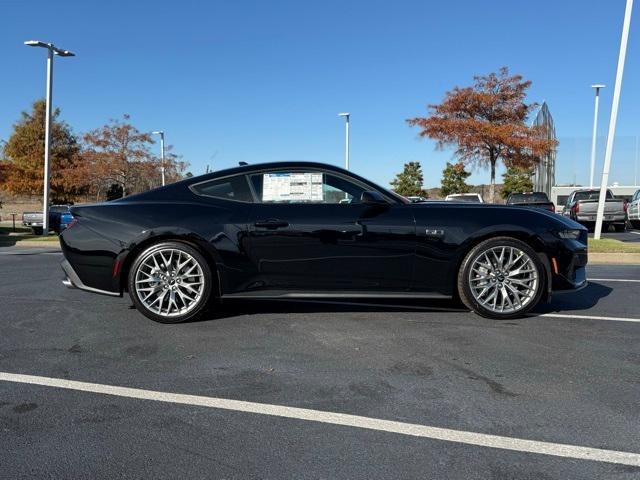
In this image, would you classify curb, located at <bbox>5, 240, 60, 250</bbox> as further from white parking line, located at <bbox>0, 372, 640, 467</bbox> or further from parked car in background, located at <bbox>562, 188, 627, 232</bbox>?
parked car in background, located at <bbox>562, 188, 627, 232</bbox>

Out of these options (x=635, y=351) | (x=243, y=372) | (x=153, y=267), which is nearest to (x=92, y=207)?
(x=153, y=267)

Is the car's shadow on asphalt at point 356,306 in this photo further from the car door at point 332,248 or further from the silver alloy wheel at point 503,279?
the car door at point 332,248

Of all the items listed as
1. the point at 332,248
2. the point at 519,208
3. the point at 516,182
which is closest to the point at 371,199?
the point at 332,248

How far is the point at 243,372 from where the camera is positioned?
3.53m

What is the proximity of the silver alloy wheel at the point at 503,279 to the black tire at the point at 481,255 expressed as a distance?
1 centimetres

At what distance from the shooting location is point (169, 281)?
4758mm

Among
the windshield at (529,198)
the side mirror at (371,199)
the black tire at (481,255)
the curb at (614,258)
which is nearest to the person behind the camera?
the side mirror at (371,199)

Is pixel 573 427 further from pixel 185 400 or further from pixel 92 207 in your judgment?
pixel 92 207

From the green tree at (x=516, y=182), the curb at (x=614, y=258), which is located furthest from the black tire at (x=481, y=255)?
the green tree at (x=516, y=182)

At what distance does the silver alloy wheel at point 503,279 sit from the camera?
477cm

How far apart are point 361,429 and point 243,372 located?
44.3 inches

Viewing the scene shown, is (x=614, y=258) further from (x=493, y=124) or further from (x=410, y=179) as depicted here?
(x=410, y=179)

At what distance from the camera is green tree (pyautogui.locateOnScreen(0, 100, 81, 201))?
36094mm

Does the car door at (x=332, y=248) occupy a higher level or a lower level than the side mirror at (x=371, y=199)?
lower
